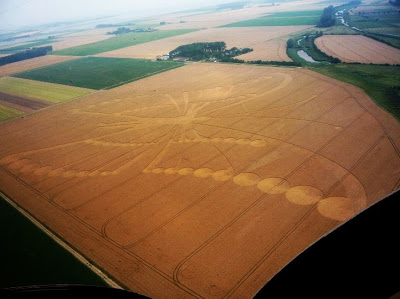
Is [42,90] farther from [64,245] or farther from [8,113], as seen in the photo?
[64,245]

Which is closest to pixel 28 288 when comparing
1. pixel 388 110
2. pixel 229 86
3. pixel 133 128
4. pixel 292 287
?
pixel 292 287

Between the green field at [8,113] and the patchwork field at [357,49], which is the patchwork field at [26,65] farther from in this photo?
the patchwork field at [357,49]

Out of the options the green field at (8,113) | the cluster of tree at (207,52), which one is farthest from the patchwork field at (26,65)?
the cluster of tree at (207,52)

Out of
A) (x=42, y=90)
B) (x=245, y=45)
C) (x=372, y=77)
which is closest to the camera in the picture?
(x=372, y=77)

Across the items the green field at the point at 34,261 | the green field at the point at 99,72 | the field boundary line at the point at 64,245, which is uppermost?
the green field at the point at 34,261

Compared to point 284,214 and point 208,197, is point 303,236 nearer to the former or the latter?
point 284,214

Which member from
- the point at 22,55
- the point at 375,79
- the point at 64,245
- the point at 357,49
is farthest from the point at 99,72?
the point at 357,49

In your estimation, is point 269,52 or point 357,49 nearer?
point 357,49
